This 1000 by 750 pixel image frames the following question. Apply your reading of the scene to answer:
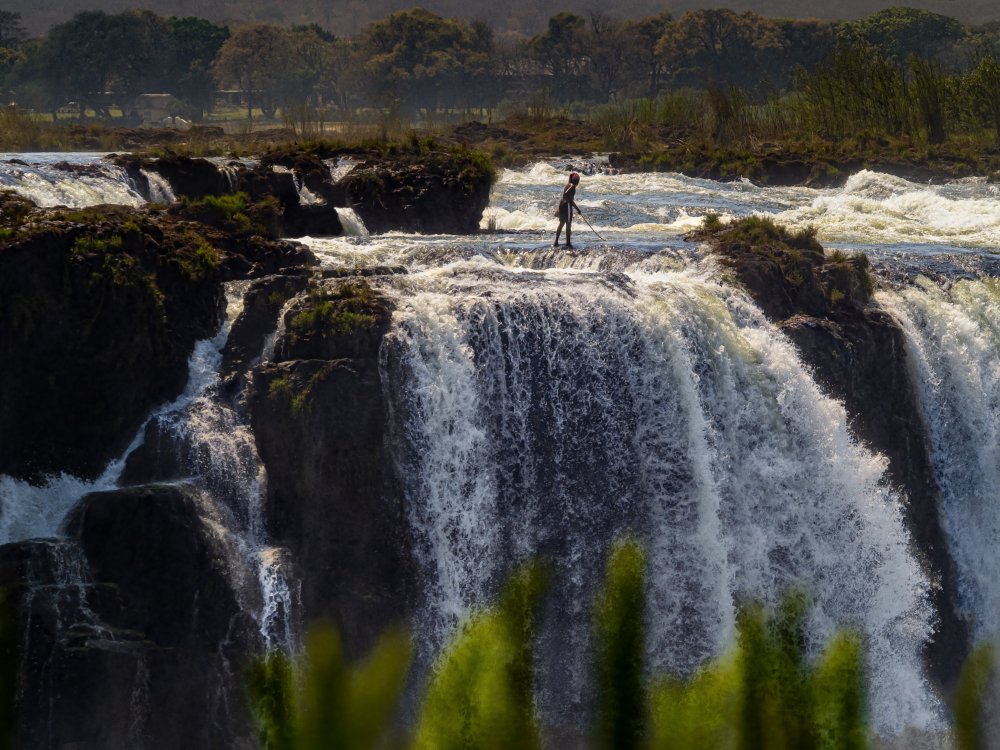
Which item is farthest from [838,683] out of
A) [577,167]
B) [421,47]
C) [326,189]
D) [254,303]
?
[421,47]

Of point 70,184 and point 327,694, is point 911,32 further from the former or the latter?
point 327,694

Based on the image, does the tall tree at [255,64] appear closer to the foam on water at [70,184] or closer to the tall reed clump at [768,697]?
the foam on water at [70,184]

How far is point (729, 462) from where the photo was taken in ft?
53.0

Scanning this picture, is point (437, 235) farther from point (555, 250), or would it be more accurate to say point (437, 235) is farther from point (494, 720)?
point (494, 720)

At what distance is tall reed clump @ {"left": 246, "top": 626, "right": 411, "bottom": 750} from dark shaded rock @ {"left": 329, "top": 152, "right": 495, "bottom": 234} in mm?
10820

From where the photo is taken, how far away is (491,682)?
1484 cm

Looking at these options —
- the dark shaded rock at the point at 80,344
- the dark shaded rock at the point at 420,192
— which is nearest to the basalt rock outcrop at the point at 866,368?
the dark shaded rock at the point at 420,192

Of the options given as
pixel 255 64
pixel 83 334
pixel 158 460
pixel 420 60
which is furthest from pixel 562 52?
pixel 158 460

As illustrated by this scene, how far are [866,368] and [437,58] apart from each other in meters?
73.0

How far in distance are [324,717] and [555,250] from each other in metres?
8.69

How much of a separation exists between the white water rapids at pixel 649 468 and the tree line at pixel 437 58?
65.1 metres

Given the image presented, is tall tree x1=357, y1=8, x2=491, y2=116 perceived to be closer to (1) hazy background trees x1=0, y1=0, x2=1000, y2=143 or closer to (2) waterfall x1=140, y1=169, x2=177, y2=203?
(1) hazy background trees x1=0, y1=0, x2=1000, y2=143

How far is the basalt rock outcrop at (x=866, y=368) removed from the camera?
704 inches

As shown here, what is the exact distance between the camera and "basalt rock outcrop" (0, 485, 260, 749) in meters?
13.3
